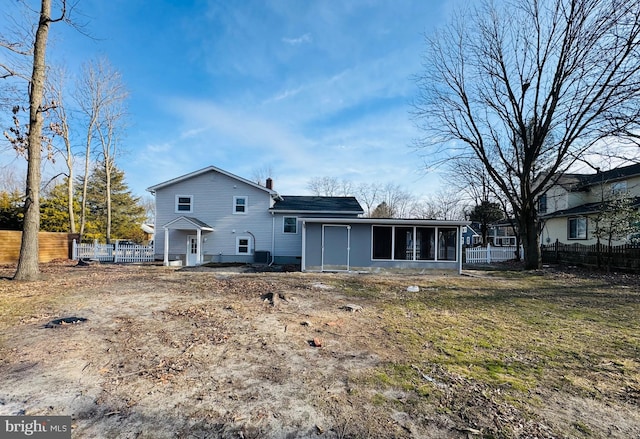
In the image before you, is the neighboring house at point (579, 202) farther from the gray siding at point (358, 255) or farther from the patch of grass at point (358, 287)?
the patch of grass at point (358, 287)

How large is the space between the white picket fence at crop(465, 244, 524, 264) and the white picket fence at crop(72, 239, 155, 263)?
21445mm

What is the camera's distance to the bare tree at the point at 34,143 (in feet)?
30.6

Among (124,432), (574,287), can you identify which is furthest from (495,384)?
(574,287)

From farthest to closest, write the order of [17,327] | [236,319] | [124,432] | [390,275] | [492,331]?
[390,275] < [236,319] < [492,331] < [17,327] < [124,432]

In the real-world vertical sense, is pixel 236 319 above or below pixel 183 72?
below

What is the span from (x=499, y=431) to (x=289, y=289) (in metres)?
6.96

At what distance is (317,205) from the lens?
19844 millimetres

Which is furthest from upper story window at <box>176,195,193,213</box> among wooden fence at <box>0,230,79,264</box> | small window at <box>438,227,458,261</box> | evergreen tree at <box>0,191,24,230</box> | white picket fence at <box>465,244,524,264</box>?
white picket fence at <box>465,244,524,264</box>

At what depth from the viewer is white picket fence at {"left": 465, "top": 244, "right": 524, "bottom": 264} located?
68.7ft

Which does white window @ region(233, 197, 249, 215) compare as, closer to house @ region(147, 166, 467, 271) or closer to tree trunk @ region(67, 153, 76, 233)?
house @ region(147, 166, 467, 271)

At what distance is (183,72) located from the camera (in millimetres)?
13609

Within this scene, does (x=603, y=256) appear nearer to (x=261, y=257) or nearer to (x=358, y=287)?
(x=358, y=287)

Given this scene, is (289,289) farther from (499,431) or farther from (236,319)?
(499,431)

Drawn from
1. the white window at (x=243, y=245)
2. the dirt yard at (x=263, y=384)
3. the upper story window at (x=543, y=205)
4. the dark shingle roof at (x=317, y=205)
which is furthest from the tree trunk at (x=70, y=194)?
the upper story window at (x=543, y=205)
